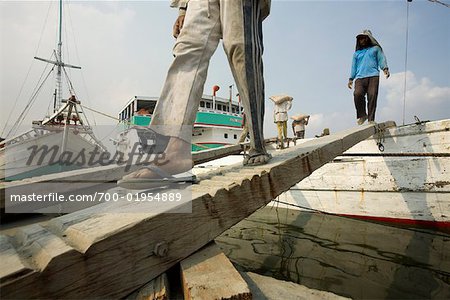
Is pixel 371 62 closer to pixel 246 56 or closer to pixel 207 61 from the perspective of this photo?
pixel 246 56

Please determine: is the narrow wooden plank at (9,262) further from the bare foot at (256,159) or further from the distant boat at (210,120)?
the distant boat at (210,120)

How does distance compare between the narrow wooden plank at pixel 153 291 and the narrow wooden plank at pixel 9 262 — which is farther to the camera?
the narrow wooden plank at pixel 153 291

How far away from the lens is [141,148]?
1646 millimetres

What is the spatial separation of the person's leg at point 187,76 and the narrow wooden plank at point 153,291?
76cm

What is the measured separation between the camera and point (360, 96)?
497 centimetres

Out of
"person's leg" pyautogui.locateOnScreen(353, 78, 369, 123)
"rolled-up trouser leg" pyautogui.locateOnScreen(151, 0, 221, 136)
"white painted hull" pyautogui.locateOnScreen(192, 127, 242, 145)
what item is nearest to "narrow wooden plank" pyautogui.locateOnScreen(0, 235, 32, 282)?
"rolled-up trouser leg" pyautogui.locateOnScreen(151, 0, 221, 136)

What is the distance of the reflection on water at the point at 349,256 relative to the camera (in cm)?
204

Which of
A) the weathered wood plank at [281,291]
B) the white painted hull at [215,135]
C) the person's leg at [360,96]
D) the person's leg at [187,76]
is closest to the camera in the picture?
the weathered wood plank at [281,291]

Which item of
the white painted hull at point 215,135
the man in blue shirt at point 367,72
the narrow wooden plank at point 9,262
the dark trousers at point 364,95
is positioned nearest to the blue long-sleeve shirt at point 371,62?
the man in blue shirt at point 367,72

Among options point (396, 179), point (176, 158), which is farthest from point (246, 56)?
point (396, 179)

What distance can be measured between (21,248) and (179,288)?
0.51 metres

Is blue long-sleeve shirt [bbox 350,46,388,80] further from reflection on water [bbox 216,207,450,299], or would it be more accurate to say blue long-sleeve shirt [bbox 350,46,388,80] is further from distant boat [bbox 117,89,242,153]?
distant boat [bbox 117,89,242,153]

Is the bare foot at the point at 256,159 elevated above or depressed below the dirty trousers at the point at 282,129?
below

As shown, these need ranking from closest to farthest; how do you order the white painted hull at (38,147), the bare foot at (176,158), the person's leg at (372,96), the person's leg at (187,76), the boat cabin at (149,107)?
the bare foot at (176,158), the person's leg at (187,76), the person's leg at (372,96), the white painted hull at (38,147), the boat cabin at (149,107)
